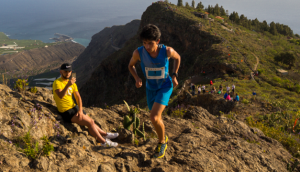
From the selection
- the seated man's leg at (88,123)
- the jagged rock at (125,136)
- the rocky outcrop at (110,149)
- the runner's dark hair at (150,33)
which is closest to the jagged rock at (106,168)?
the rocky outcrop at (110,149)

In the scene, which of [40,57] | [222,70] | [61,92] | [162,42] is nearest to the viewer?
[61,92]

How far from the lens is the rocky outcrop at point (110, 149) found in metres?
3.33

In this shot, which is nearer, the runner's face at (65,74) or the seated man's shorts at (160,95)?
the seated man's shorts at (160,95)

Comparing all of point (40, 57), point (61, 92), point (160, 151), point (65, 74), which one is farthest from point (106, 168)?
point (40, 57)

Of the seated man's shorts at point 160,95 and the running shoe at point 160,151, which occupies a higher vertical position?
the seated man's shorts at point 160,95

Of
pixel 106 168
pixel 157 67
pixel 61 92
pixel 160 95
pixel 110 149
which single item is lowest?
pixel 110 149

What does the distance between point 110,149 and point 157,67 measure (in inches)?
84.2

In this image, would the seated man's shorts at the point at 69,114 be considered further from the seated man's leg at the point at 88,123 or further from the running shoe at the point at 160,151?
the running shoe at the point at 160,151

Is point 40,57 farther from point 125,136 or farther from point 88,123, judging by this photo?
point 125,136

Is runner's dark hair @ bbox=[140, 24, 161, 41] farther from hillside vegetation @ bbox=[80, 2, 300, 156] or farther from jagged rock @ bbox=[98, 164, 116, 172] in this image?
hillside vegetation @ bbox=[80, 2, 300, 156]

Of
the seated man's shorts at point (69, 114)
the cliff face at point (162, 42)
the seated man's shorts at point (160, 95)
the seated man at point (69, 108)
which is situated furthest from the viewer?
the cliff face at point (162, 42)

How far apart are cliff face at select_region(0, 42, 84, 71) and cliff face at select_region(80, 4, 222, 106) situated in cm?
11493

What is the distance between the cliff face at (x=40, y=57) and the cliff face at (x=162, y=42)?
11493cm

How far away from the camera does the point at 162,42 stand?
50.3 meters
